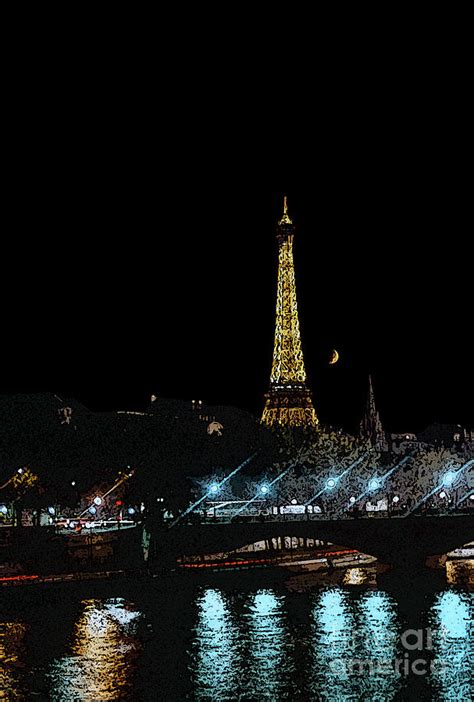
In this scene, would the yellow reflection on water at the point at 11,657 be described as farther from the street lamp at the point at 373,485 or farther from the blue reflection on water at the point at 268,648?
the street lamp at the point at 373,485

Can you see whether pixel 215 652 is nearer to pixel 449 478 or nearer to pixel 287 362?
pixel 449 478

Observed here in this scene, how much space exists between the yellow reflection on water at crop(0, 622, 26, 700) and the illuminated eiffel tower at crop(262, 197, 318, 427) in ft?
162

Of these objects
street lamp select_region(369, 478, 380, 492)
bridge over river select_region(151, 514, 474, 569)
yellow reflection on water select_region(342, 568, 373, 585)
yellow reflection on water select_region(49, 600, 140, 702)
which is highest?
street lamp select_region(369, 478, 380, 492)

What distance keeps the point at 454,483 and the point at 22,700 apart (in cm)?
4968

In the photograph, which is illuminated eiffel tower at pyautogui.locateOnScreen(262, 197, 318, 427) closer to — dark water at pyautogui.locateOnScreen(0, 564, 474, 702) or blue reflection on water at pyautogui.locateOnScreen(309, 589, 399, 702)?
dark water at pyautogui.locateOnScreen(0, 564, 474, 702)

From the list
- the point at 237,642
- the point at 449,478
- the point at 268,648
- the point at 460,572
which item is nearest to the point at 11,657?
the point at 237,642

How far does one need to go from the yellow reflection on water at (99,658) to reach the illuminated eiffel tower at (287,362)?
45.3 m

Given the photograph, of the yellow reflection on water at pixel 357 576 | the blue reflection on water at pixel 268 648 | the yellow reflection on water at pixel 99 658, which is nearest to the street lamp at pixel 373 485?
the yellow reflection on water at pixel 357 576

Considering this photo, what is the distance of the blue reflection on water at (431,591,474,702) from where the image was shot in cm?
3547

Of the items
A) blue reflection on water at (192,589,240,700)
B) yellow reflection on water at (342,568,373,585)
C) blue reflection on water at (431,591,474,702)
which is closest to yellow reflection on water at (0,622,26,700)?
blue reflection on water at (192,589,240,700)

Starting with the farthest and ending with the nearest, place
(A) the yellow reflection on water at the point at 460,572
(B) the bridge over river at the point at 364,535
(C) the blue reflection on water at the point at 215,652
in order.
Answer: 1. (B) the bridge over river at the point at 364,535
2. (A) the yellow reflection on water at the point at 460,572
3. (C) the blue reflection on water at the point at 215,652

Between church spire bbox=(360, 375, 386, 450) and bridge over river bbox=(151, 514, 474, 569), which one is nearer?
bridge over river bbox=(151, 514, 474, 569)

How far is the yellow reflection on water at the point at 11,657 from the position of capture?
35.8 metres

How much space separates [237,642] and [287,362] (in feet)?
177
